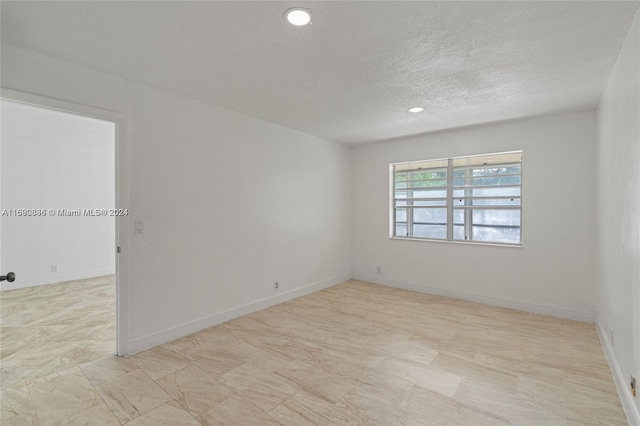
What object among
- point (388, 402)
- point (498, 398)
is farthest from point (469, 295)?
point (388, 402)

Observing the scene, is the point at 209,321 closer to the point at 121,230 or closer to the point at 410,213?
the point at 121,230

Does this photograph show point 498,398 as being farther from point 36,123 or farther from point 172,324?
point 36,123

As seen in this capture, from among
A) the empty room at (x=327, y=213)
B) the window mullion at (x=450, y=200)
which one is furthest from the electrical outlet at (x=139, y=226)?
the window mullion at (x=450, y=200)

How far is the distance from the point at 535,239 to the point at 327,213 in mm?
3080

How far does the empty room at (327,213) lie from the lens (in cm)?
201

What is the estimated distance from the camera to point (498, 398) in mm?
2215

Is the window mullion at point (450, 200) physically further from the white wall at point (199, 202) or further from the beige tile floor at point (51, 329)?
the beige tile floor at point (51, 329)

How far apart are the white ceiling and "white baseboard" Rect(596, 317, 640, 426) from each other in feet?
7.91

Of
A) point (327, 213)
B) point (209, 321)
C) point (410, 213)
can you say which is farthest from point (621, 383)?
point (327, 213)

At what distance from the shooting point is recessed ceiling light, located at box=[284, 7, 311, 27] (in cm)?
179

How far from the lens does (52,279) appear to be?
5.56 metres

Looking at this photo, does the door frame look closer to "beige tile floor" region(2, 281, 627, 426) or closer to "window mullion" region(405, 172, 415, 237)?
"beige tile floor" region(2, 281, 627, 426)

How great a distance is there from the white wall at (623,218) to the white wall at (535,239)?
2.36ft

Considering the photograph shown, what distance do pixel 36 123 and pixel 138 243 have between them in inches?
158
